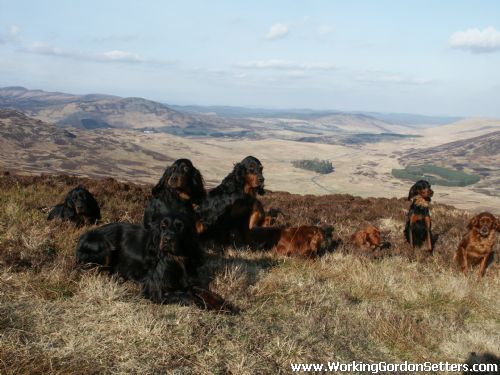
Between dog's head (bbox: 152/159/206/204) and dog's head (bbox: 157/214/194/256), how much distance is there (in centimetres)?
156

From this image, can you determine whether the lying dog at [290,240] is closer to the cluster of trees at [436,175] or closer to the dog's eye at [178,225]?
the dog's eye at [178,225]

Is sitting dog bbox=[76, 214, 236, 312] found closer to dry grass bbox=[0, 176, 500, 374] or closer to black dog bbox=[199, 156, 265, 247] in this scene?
dry grass bbox=[0, 176, 500, 374]

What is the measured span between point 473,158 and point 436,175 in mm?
42074

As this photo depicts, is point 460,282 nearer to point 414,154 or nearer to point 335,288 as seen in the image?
point 335,288

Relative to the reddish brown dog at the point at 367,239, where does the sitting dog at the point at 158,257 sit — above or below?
above

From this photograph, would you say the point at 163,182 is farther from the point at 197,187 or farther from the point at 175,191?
the point at 197,187

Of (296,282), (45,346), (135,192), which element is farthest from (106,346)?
(135,192)

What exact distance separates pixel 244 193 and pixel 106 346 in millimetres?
4444

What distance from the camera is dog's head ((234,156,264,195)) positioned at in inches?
290

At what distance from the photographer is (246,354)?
133 inches

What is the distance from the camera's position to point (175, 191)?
6203mm

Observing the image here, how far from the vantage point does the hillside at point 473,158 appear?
11847 cm

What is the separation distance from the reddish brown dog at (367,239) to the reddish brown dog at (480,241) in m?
1.57

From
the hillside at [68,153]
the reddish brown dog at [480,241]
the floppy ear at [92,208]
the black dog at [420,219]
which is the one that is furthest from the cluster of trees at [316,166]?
the reddish brown dog at [480,241]
